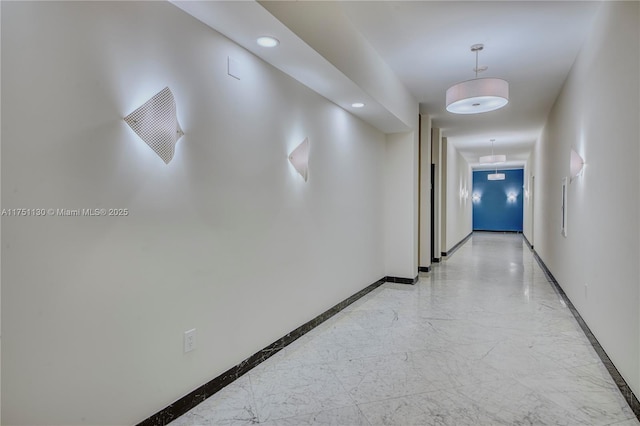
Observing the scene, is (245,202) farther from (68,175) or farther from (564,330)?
(564,330)

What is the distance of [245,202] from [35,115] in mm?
1467

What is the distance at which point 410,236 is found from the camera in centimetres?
598

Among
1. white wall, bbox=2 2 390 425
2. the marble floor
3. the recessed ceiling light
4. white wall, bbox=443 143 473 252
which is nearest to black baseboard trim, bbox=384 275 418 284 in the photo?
the marble floor

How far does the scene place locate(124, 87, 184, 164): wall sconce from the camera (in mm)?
2021

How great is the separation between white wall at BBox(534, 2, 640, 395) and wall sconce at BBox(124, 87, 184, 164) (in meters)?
2.83

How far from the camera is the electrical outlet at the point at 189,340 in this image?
2389mm

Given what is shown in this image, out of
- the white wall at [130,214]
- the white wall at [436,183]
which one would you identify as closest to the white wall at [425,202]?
the white wall at [436,183]

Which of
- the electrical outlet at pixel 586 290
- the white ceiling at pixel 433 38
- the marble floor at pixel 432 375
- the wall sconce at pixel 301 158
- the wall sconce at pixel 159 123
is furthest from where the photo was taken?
the electrical outlet at pixel 586 290

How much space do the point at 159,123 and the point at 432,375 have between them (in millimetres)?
2600

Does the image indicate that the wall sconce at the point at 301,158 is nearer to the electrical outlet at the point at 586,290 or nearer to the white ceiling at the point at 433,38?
the white ceiling at the point at 433,38

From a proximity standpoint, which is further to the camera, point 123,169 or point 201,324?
point 201,324

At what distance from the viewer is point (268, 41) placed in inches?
107

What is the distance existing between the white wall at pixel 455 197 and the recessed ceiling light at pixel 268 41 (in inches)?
292

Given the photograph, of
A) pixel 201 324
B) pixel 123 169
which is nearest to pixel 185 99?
pixel 123 169
